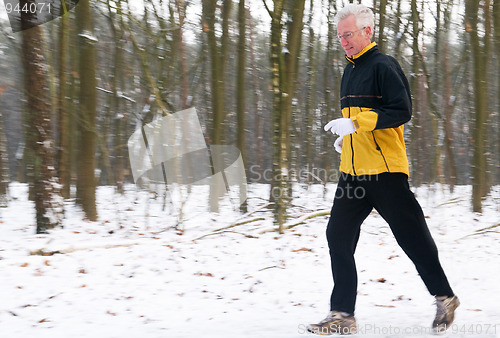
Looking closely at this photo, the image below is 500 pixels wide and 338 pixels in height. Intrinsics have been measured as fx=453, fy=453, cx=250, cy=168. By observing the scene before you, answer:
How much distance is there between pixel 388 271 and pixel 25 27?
578 centimetres

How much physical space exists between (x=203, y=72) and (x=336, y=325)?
1009cm

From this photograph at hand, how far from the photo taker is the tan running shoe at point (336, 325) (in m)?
2.93

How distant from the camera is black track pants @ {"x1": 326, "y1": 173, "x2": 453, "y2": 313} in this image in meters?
2.86

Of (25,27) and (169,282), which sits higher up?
(25,27)

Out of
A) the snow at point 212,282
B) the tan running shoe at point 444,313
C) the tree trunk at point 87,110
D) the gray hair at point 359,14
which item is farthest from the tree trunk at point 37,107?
the tan running shoe at point 444,313

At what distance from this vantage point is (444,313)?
2832 millimetres

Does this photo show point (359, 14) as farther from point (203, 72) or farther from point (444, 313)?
point (203, 72)

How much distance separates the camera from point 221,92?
34.3 feet

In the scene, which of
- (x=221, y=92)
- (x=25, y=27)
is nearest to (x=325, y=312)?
(x=25, y=27)

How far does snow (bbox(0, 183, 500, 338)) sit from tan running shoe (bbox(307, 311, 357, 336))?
100mm

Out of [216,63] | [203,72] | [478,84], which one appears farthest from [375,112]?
[203,72]

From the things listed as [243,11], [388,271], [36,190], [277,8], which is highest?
[243,11]

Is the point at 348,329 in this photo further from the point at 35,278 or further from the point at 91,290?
the point at 35,278

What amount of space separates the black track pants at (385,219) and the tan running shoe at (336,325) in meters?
0.05
